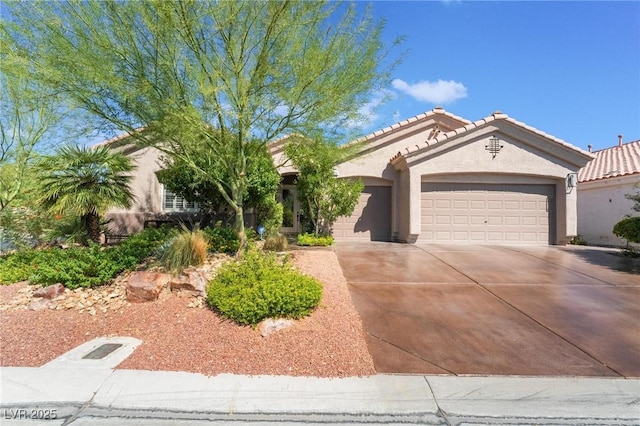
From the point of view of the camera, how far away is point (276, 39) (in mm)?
6254

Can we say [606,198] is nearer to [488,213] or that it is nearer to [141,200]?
[488,213]

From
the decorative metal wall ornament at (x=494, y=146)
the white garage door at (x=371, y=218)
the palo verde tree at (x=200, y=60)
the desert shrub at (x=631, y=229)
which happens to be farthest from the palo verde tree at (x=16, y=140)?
the desert shrub at (x=631, y=229)

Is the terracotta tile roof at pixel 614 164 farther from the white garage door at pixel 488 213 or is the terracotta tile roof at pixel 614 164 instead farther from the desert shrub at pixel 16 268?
the desert shrub at pixel 16 268

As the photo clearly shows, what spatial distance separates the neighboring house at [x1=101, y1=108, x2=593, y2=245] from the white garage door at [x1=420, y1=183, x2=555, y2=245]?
38 mm

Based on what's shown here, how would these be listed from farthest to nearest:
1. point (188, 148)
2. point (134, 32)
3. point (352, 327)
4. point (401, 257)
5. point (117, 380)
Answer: point (401, 257) → point (188, 148) → point (134, 32) → point (352, 327) → point (117, 380)

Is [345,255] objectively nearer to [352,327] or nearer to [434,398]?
[352,327]

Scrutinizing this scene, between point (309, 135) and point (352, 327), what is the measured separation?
425 cm

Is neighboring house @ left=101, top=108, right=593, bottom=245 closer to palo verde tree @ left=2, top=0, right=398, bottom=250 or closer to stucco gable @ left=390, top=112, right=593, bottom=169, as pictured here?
stucco gable @ left=390, top=112, right=593, bottom=169

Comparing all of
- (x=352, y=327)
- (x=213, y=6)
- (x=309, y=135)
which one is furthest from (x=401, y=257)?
(x=213, y=6)

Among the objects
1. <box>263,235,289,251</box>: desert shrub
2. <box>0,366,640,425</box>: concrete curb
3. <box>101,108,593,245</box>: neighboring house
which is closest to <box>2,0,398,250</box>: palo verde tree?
<box>263,235,289,251</box>: desert shrub

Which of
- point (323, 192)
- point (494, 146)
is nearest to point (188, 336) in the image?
point (323, 192)

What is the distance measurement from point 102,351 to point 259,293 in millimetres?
2169

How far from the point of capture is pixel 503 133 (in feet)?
43.1

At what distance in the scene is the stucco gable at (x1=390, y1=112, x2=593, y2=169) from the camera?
42.3 ft
